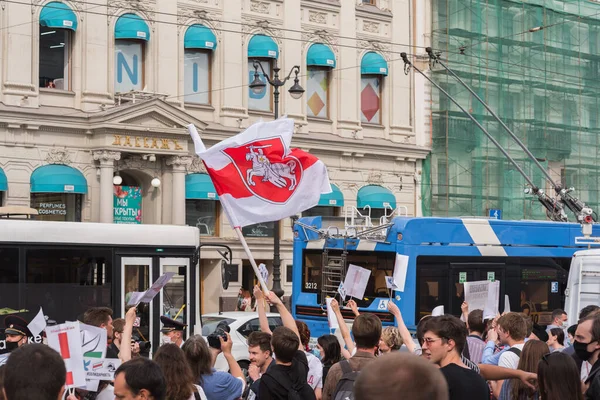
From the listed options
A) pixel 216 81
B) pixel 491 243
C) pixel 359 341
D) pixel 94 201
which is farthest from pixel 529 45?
pixel 359 341

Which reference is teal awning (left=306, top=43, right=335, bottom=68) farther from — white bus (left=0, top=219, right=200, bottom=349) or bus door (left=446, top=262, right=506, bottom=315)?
white bus (left=0, top=219, right=200, bottom=349)

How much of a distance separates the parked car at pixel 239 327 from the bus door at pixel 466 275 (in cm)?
327

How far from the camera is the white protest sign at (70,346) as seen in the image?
25.0 feet

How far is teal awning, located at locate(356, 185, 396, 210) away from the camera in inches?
1607

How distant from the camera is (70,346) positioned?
7.68 m

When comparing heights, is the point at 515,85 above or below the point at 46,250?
above

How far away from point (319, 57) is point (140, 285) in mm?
21948

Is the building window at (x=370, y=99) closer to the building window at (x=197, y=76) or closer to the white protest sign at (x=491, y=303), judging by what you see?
the building window at (x=197, y=76)

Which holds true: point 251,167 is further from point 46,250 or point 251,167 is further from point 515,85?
point 515,85

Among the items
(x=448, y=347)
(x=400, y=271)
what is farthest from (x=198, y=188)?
(x=448, y=347)

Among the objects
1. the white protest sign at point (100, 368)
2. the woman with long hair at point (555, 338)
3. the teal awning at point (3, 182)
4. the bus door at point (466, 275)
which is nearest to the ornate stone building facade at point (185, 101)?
the teal awning at point (3, 182)

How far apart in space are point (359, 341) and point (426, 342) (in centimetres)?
111

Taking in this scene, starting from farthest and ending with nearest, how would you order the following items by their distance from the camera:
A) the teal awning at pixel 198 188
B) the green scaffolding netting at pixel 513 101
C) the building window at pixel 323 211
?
the green scaffolding netting at pixel 513 101 < the building window at pixel 323 211 < the teal awning at pixel 198 188

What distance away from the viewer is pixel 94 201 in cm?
3416
